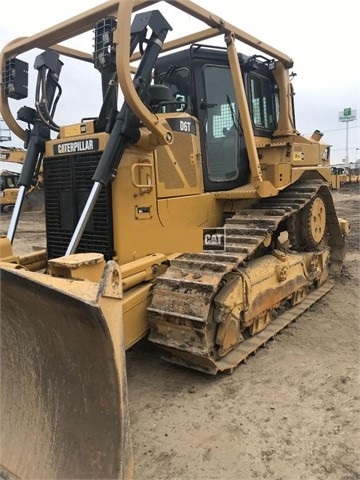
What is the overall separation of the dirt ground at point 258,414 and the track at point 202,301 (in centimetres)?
15

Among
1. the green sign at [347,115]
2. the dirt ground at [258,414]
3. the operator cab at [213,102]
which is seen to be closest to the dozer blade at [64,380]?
the dirt ground at [258,414]

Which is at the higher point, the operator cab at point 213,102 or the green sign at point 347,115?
the green sign at point 347,115

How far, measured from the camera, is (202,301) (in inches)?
139

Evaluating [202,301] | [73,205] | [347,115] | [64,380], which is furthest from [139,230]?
[347,115]

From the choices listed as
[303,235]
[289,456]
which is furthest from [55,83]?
[289,456]

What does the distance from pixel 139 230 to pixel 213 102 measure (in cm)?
172

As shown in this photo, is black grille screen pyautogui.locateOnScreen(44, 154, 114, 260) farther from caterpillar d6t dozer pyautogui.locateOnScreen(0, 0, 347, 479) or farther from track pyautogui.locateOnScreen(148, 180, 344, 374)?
track pyautogui.locateOnScreen(148, 180, 344, 374)

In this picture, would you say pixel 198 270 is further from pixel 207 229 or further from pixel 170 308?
pixel 207 229

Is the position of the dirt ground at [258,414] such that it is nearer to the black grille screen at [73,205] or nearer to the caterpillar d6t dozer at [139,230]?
the caterpillar d6t dozer at [139,230]

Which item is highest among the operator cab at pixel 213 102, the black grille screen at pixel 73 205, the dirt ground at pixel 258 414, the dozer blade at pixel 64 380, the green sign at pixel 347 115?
the green sign at pixel 347 115

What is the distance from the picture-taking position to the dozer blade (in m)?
2.34

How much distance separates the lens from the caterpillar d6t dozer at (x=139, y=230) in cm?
247

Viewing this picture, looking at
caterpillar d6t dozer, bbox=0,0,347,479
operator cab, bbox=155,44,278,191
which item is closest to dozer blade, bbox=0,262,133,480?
caterpillar d6t dozer, bbox=0,0,347,479

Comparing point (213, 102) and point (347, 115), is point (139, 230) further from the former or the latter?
point (347, 115)
